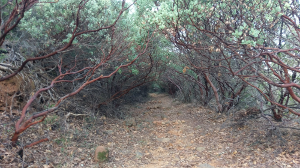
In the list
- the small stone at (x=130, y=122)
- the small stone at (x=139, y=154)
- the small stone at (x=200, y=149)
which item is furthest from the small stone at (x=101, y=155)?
the small stone at (x=130, y=122)

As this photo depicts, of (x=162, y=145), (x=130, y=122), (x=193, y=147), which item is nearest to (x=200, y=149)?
(x=193, y=147)

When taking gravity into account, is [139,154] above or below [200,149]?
below

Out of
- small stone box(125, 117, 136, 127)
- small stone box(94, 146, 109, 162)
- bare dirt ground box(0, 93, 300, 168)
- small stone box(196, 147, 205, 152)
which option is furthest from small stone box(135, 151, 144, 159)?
small stone box(125, 117, 136, 127)

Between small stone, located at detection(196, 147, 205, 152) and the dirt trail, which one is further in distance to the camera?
small stone, located at detection(196, 147, 205, 152)

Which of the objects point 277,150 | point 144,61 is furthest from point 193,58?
point 277,150

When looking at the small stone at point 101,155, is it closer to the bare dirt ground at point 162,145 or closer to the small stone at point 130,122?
the bare dirt ground at point 162,145

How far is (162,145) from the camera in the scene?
263 inches

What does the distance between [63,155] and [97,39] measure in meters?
3.48

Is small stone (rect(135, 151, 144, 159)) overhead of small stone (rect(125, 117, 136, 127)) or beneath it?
beneath

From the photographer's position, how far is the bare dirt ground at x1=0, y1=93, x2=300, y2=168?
4.69 metres

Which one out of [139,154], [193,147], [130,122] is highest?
[130,122]

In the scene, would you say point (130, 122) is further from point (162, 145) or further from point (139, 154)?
point (139, 154)

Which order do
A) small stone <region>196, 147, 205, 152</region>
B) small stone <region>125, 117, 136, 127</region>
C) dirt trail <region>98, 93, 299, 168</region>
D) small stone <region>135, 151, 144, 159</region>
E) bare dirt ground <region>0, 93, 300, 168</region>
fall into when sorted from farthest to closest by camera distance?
small stone <region>125, 117, 136, 127</region>, small stone <region>196, 147, 205, 152</region>, small stone <region>135, 151, 144, 159</region>, dirt trail <region>98, 93, 299, 168</region>, bare dirt ground <region>0, 93, 300, 168</region>

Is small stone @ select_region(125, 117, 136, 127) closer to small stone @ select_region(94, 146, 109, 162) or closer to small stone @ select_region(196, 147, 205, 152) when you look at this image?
small stone @ select_region(196, 147, 205, 152)
